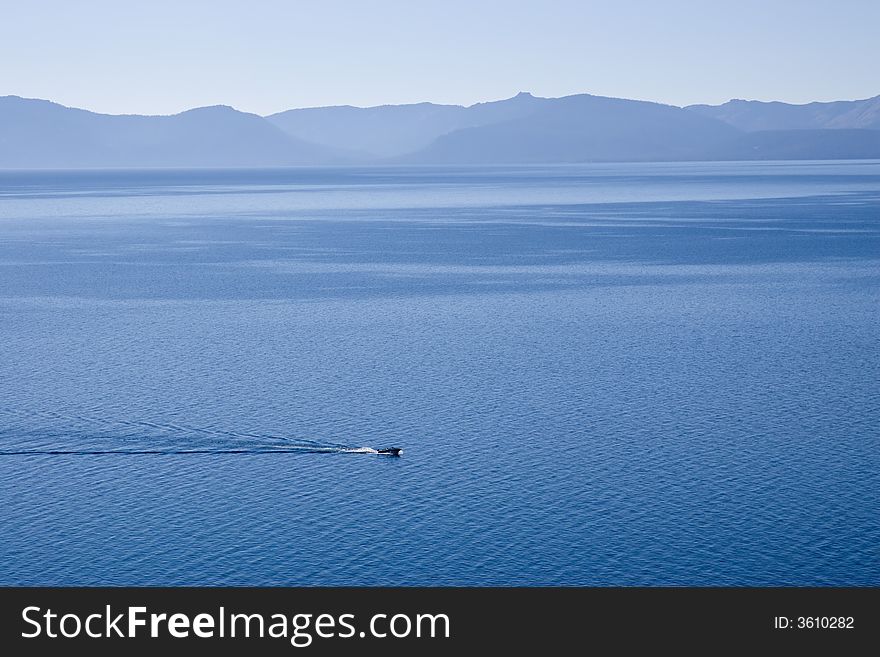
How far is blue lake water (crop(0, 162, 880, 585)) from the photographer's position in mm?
59312

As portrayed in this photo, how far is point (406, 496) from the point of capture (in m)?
67.4

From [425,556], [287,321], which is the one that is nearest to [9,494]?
[425,556]

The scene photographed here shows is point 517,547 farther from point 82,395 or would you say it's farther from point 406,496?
point 82,395

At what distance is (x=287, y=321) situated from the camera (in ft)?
397

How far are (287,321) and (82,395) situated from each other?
1397 inches

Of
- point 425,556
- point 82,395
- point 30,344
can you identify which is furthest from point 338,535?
point 30,344

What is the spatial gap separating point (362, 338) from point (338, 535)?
169 feet

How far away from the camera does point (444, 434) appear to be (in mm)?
79188

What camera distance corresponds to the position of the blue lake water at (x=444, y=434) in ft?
195
